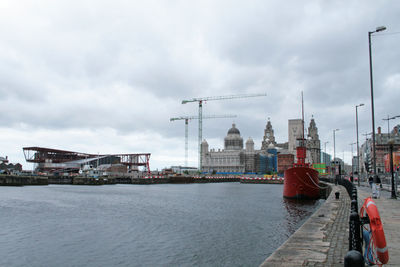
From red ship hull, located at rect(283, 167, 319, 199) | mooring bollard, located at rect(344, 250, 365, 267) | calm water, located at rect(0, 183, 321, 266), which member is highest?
mooring bollard, located at rect(344, 250, 365, 267)

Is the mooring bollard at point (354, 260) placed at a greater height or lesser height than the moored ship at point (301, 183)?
greater

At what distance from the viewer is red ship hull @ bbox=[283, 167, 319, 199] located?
4572 cm

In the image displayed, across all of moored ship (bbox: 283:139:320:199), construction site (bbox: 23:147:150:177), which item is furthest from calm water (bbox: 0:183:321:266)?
construction site (bbox: 23:147:150:177)

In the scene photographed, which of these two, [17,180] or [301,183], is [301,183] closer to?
[301,183]

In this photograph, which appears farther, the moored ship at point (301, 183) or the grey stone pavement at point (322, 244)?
the moored ship at point (301, 183)

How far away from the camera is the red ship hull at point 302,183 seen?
45719 millimetres

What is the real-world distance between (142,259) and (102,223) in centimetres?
1118

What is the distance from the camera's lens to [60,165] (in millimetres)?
157750

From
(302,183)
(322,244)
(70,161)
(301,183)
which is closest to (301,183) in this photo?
(301,183)

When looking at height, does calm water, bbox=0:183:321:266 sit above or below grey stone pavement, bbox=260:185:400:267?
below

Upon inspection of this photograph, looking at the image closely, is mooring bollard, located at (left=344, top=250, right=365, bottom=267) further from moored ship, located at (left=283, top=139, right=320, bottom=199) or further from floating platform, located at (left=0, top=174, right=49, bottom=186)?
floating platform, located at (left=0, top=174, right=49, bottom=186)

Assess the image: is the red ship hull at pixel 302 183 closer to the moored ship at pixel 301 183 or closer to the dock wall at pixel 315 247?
the moored ship at pixel 301 183

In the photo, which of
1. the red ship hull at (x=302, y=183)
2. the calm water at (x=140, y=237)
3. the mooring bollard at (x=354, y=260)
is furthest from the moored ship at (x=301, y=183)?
the mooring bollard at (x=354, y=260)

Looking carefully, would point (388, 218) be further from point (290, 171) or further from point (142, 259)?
point (290, 171)
